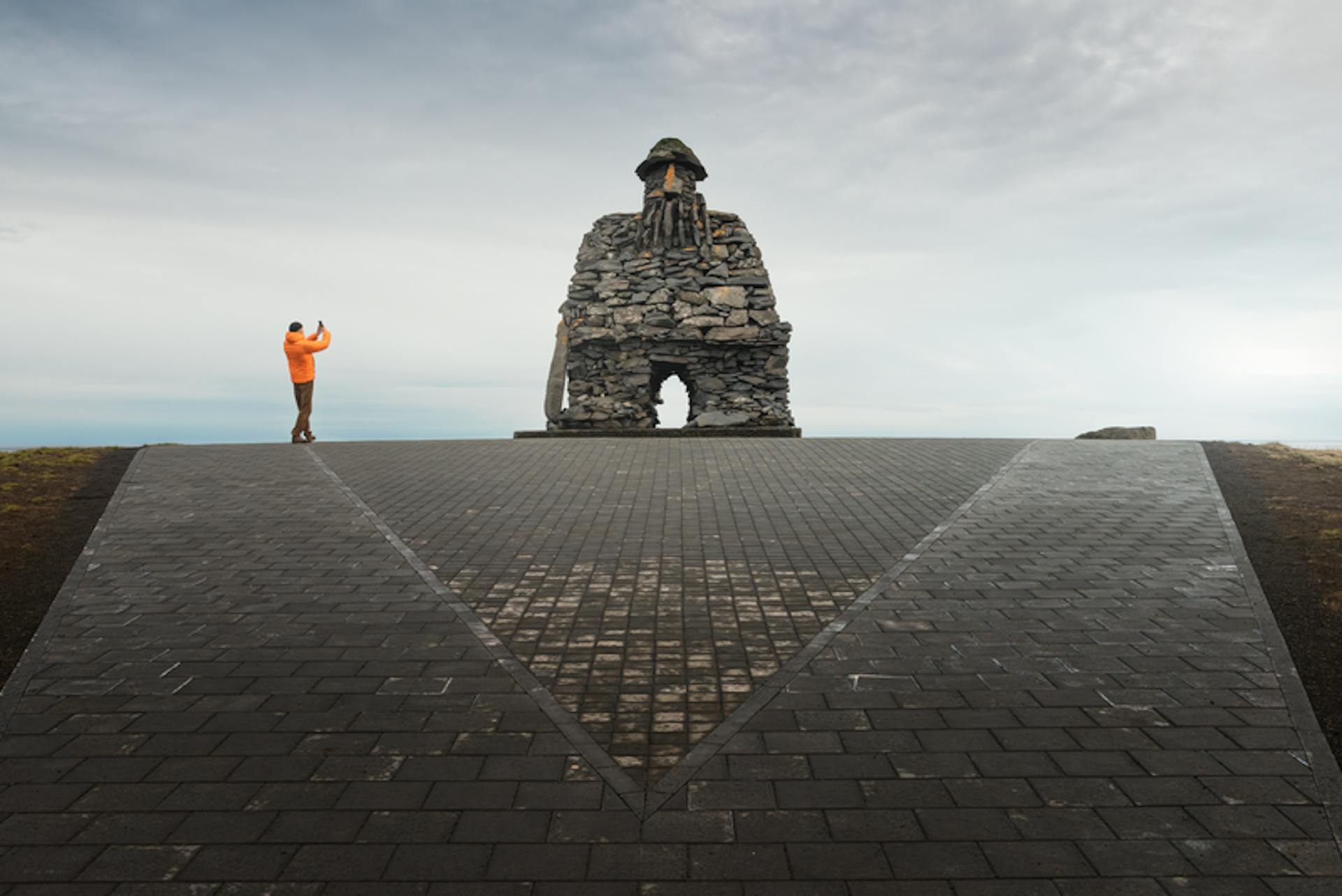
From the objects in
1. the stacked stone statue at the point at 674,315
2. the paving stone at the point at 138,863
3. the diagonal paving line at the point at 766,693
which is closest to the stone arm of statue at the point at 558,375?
the stacked stone statue at the point at 674,315

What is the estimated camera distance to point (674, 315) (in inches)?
842

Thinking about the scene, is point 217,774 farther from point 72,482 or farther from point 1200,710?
point 72,482

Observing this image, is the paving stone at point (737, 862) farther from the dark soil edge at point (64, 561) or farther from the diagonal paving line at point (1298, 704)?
the dark soil edge at point (64, 561)

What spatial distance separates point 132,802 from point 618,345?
18.6 m

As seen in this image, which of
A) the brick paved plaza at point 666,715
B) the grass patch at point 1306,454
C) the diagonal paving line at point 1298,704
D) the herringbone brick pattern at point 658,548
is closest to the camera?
the brick paved plaza at point 666,715

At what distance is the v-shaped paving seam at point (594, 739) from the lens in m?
3.71

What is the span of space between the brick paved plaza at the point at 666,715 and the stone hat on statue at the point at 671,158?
50.2 ft

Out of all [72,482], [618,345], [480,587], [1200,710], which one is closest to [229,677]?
[480,587]

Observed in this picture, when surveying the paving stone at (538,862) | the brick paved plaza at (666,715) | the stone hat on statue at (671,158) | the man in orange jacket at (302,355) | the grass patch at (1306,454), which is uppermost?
the stone hat on statue at (671,158)

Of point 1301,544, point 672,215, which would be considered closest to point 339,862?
point 1301,544

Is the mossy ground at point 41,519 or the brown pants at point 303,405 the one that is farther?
the brown pants at point 303,405

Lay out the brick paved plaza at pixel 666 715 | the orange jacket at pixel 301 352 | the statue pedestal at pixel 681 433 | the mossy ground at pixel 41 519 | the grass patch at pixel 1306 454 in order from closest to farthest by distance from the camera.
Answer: the brick paved plaza at pixel 666 715 < the mossy ground at pixel 41 519 < the grass patch at pixel 1306 454 < the orange jacket at pixel 301 352 < the statue pedestal at pixel 681 433

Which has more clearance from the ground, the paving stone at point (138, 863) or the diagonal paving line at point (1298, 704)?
the diagonal paving line at point (1298, 704)

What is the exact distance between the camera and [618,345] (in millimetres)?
Answer: 21797
